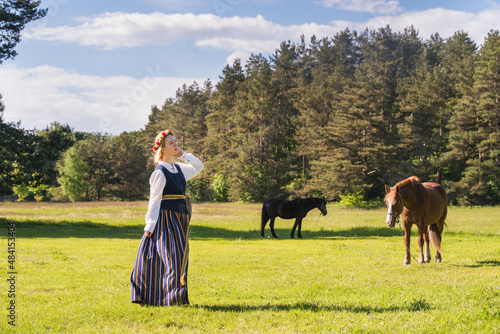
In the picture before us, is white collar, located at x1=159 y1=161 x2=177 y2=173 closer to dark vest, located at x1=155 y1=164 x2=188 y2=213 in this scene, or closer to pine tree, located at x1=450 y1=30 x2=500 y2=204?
dark vest, located at x1=155 y1=164 x2=188 y2=213

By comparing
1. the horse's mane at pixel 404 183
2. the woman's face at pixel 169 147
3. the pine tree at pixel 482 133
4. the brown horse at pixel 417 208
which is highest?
the pine tree at pixel 482 133

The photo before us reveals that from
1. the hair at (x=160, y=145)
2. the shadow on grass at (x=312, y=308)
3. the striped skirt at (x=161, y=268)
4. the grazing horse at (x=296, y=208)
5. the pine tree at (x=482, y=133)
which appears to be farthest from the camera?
the pine tree at (x=482, y=133)

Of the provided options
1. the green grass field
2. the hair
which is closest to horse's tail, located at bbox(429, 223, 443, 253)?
the green grass field

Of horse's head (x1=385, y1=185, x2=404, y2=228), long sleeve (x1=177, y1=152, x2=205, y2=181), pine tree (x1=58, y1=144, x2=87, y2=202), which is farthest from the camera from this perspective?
pine tree (x1=58, y1=144, x2=87, y2=202)

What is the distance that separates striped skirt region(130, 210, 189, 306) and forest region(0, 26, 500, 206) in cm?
4941

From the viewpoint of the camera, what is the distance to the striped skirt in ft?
23.1

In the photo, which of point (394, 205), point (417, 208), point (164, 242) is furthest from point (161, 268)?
point (417, 208)

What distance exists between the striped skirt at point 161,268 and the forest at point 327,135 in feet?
162

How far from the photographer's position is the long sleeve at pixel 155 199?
281 inches

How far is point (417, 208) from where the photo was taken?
38.3 ft

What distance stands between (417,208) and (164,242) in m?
7.25

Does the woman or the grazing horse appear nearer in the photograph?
the woman

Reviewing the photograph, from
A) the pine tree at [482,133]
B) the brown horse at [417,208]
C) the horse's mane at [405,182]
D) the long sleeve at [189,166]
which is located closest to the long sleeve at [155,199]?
the long sleeve at [189,166]

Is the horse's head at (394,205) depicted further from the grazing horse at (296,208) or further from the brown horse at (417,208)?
the grazing horse at (296,208)
